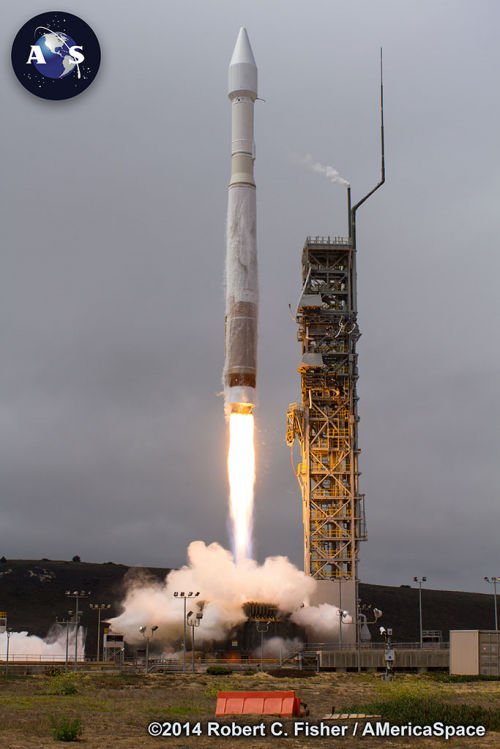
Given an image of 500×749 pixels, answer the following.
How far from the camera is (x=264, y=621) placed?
78250 millimetres

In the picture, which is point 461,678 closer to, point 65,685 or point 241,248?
point 65,685

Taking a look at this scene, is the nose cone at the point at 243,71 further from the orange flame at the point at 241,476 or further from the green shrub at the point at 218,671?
the green shrub at the point at 218,671

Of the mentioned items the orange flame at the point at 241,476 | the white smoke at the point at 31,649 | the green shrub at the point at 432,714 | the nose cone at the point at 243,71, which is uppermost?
the nose cone at the point at 243,71

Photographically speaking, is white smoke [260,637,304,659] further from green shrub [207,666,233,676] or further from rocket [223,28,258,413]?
rocket [223,28,258,413]

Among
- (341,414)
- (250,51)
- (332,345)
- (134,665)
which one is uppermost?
(250,51)

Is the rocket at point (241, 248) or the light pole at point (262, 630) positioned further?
the rocket at point (241, 248)

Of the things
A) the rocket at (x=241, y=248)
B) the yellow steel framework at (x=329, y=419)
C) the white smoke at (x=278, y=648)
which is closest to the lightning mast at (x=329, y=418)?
the yellow steel framework at (x=329, y=419)

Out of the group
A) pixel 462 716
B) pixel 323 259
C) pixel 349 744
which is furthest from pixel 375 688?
pixel 323 259

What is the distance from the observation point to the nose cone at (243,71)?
76.0m

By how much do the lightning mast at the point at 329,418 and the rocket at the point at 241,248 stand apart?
1586 centimetres

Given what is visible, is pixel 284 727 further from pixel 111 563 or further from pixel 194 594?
pixel 111 563

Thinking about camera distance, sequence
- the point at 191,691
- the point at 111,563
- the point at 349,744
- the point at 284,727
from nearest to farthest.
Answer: the point at 349,744 → the point at 284,727 → the point at 191,691 → the point at 111,563

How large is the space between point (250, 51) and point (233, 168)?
964 cm

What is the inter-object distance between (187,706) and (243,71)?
5210 centimetres
